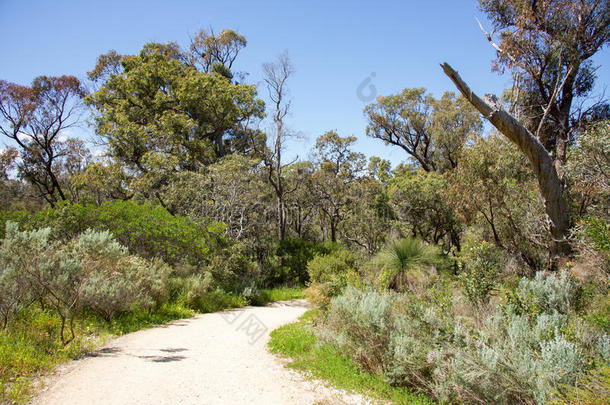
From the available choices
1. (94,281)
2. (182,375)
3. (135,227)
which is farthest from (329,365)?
(135,227)

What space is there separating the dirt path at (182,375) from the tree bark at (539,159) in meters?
5.62

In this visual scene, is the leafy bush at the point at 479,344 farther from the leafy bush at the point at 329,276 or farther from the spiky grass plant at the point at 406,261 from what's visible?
the spiky grass plant at the point at 406,261

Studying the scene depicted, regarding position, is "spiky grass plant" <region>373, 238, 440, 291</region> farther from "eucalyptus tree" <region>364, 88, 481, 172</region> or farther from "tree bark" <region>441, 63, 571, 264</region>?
"eucalyptus tree" <region>364, 88, 481, 172</region>

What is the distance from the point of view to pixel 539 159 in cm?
735

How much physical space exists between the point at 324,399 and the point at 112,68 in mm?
27293

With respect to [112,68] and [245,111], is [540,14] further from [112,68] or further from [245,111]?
[112,68]

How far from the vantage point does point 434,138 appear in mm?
22016

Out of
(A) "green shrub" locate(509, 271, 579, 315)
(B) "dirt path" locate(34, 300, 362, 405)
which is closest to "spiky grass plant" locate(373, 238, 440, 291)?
(B) "dirt path" locate(34, 300, 362, 405)

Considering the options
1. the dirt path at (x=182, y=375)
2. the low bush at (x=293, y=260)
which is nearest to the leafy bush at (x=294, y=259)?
the low bush at (x=293, y=260)

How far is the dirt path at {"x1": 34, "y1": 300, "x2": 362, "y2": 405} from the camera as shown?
154 inches

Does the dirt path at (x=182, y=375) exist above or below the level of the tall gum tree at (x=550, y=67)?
below

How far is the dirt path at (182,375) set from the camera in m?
3.92

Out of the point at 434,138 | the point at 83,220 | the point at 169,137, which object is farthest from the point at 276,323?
the point at 434,138

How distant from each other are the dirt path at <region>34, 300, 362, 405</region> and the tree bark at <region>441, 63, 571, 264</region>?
18.4 feet
